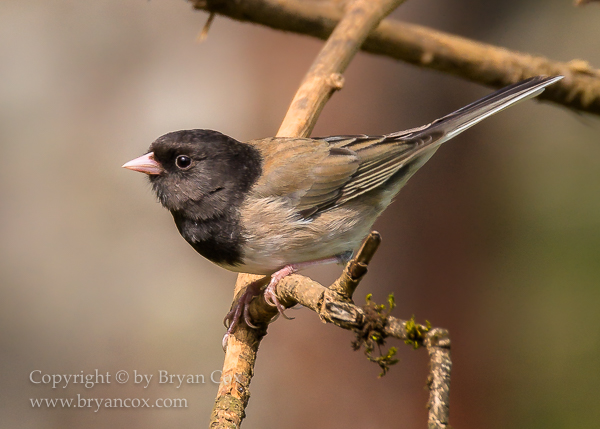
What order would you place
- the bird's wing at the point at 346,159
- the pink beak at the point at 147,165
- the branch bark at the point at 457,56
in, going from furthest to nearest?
the branch bark at the point at 457,56 < the bird's wing at the point at 346,159 < the pink beak at the point at 147,165

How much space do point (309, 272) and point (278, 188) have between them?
89.6 inches

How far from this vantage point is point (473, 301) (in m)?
5.49

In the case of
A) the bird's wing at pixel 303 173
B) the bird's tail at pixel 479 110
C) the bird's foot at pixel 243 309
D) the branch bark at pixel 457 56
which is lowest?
the bird's foot at pixel 243 309

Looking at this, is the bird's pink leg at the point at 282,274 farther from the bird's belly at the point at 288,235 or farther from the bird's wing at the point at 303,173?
the bird's wing at the point at 303,173

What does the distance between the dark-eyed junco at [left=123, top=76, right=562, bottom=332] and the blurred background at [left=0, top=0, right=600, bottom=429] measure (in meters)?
2.15

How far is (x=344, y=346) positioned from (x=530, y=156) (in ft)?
9.36

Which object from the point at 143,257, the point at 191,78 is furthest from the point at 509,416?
the point at 191,78

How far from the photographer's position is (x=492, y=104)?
2885 mm

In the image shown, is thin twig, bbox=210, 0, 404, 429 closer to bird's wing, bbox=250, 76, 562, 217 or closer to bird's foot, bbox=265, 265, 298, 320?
bird's foot, bbox=265, 265, 298, 320

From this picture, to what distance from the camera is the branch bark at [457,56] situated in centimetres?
372

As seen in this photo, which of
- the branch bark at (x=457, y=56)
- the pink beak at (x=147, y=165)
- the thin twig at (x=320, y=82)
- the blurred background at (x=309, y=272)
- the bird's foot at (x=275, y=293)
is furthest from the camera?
the blurred background at (x=309, y=272)

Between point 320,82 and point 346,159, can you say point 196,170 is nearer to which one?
point 346,159

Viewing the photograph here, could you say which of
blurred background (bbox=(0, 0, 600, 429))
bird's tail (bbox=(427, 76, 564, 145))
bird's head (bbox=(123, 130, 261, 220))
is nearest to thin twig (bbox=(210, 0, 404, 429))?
bird's head (bbox=(123, 130, 261, 220))

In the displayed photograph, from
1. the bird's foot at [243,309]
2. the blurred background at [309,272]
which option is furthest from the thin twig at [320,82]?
the blurred background at [309,272]
